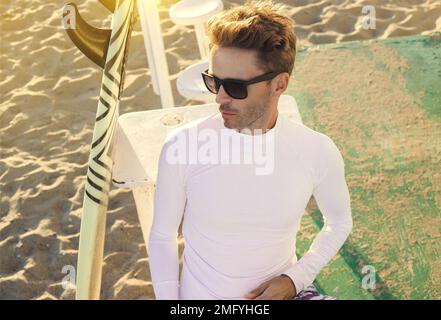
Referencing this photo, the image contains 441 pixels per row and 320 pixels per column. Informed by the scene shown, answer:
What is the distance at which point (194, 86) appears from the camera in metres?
2.91

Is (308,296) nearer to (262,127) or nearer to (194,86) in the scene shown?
(262,127)

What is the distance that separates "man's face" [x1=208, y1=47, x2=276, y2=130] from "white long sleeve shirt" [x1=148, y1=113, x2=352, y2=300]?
64mm

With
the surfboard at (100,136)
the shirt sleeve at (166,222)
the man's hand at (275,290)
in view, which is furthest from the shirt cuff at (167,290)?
the surfboard at (100,136)

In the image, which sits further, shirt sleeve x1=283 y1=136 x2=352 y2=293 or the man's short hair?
shirt sleeve x1=283 y1=136 x2=352 y2=293

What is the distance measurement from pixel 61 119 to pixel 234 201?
278 centimetres

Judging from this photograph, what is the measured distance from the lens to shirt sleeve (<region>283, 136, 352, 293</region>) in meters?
1.99

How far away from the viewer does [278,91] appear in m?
1.89

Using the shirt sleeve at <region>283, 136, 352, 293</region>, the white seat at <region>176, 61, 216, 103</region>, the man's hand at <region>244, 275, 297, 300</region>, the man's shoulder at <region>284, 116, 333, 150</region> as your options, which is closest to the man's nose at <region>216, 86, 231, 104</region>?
the man's shoulder at <region>284, 116, 333, 150</region>

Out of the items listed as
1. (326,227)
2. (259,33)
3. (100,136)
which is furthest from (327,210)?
(100,136)

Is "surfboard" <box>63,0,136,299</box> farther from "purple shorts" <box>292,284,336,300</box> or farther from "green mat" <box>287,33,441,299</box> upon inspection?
"green mat" <box>287,33,441,299</box>

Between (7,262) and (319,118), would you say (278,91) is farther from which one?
(7,262)

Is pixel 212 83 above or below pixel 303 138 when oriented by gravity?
above

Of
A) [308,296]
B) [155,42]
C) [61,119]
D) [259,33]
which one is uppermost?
[259,33]
